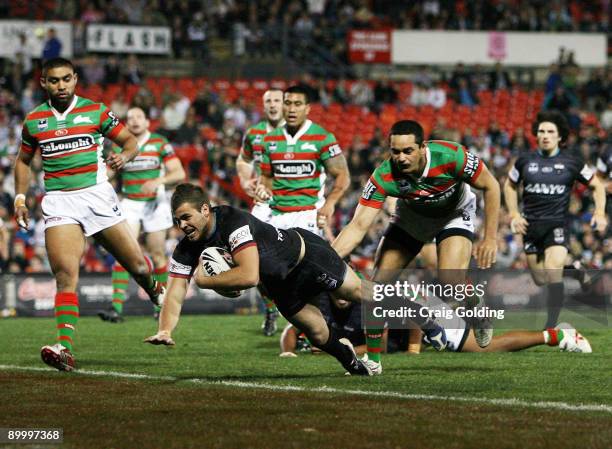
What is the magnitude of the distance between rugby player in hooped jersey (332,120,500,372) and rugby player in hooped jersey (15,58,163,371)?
2.21 meters

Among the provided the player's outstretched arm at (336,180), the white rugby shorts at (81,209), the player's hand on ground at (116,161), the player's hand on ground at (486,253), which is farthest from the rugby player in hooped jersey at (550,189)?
the white rugby shorts at (81,209)

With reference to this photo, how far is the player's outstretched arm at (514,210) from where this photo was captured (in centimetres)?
1316

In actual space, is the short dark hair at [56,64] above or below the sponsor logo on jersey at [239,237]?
above

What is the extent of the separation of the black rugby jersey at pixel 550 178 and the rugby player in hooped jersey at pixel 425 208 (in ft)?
9.75

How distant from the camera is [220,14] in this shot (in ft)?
105

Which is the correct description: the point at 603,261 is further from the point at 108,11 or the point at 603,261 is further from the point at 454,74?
the point at 108,11

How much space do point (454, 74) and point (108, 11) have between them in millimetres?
9848

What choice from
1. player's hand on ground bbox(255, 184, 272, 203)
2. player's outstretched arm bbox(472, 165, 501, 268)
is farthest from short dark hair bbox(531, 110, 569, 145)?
player's outstretched arm bbox(472, 165, 501, 268)

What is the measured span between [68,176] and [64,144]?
0.96ft

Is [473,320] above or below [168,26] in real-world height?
below

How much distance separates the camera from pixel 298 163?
13445mm

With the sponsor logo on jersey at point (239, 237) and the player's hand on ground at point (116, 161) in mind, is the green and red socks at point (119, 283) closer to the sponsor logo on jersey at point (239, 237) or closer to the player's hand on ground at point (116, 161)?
the player's hand on ground at point (116, 161)

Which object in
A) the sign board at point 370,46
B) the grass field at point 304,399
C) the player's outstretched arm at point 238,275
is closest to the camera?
the grass field at point 304,399

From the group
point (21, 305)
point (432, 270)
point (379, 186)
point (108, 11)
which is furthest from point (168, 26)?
point (379, 186)
